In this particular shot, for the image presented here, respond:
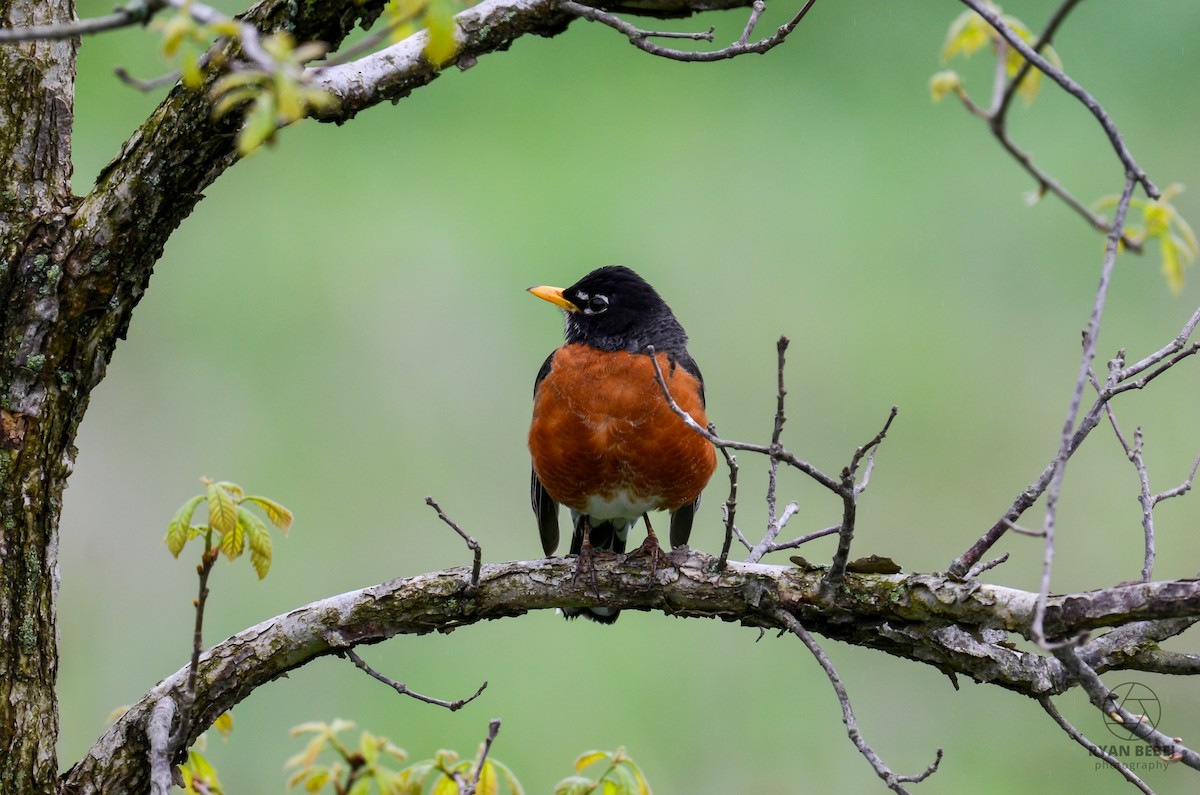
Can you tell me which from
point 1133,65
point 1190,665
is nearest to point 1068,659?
point 1190,665

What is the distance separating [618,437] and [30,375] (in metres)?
1.79

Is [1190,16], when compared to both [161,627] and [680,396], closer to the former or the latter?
[680,396]

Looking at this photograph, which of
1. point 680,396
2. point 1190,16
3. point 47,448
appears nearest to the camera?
point 47,448

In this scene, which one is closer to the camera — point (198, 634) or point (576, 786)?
point (198, 634)

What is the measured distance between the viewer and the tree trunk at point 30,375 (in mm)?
2375

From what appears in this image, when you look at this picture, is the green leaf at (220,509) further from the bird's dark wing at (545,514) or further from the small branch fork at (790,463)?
the bird's dark wing at (545,514)

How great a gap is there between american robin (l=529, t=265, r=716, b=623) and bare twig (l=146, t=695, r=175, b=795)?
1270mm

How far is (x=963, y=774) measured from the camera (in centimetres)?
686

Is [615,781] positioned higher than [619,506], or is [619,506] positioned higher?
[619,506]

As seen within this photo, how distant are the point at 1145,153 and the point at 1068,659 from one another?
8.58 m

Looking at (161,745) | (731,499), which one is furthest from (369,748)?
(731,499)

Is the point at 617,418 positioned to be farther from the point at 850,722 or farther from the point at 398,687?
the point at 850,722

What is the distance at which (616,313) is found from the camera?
4.03 meters

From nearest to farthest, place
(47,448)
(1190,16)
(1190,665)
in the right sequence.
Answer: (1190,665) < (47,448) < (1190,16)
